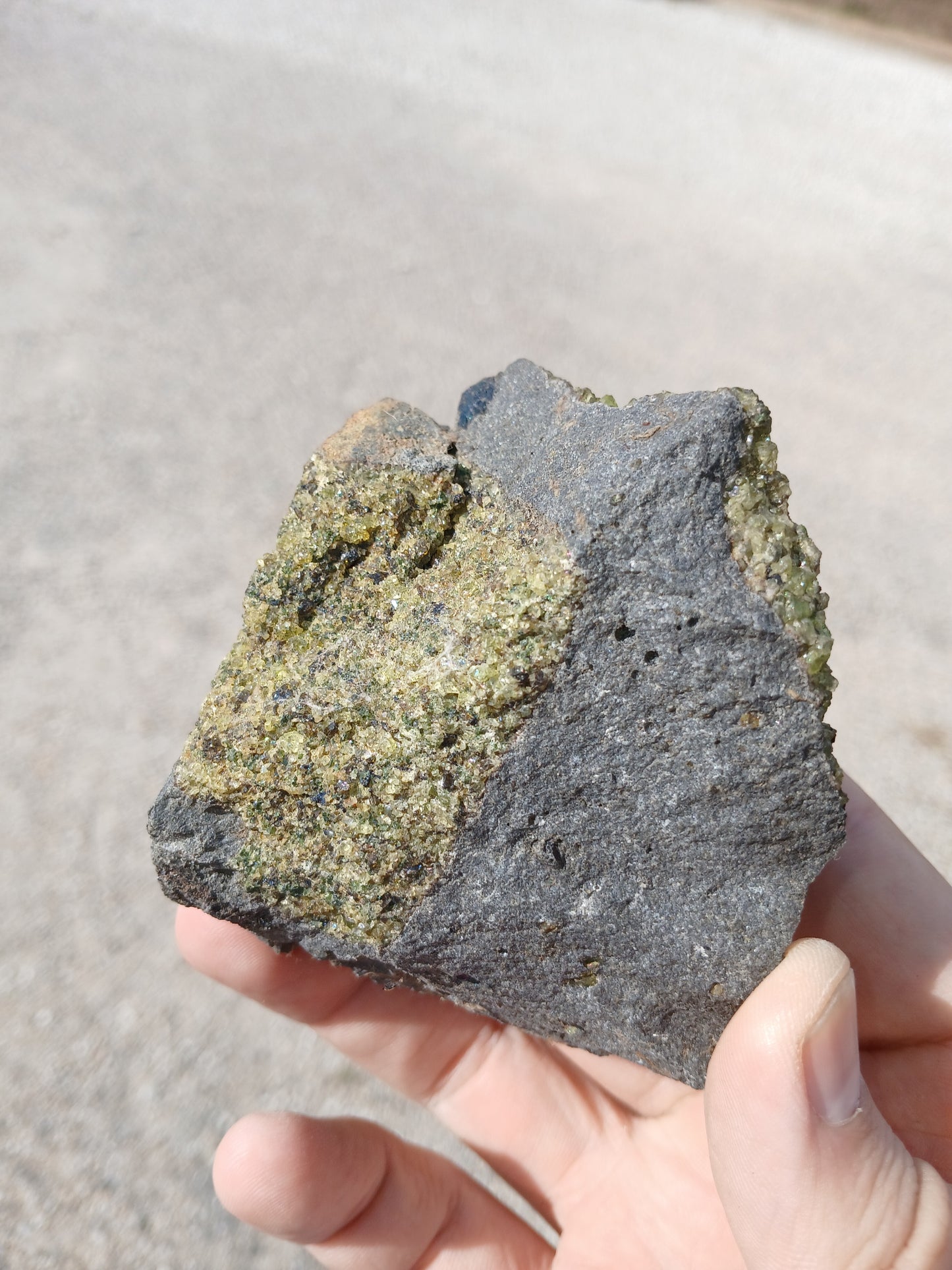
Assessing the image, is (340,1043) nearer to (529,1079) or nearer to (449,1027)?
(449,1027)

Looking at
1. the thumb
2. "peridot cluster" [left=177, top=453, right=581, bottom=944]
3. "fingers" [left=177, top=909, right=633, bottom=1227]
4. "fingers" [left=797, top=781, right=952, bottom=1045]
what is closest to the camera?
the thumb

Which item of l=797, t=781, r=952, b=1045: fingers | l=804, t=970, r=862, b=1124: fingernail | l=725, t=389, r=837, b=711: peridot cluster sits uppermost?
l=725, t=389, r=837, b=711: peridot cluster

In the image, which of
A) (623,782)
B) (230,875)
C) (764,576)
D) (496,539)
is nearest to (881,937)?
(623,782)

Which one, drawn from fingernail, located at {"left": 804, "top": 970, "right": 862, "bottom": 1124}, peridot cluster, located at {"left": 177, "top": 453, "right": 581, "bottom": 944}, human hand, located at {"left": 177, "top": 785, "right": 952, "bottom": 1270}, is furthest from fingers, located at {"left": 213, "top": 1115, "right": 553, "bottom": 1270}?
fingernail, located at {"left": 804, "top": 970, "right": 862, "bottom": 1124}

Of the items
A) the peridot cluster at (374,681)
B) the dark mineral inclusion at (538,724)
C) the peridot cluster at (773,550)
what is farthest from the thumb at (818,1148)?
the peridot cluster at (374,681)

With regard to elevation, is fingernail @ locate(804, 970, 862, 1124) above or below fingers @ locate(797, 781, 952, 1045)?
above

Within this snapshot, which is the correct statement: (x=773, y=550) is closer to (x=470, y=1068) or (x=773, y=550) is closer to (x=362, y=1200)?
(x=470, y=1068)

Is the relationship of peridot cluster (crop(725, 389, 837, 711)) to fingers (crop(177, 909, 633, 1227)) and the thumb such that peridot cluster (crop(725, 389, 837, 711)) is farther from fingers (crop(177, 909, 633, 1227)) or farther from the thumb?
fingers (crop(177, 909, 633, 1227))
